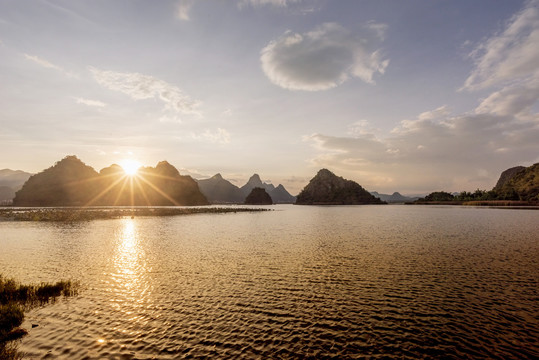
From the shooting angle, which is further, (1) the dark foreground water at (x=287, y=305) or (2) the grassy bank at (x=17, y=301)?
(2) the grassy bank at (x=17, y=301)

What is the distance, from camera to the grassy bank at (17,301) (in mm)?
15141

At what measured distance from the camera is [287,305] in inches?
822

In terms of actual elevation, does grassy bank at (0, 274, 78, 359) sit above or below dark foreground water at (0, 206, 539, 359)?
above

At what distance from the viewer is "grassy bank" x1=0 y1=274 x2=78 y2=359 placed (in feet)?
49.7

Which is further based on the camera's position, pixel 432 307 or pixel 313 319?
pixel 432 307

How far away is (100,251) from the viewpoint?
42688 millimetres

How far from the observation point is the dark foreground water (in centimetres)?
1466

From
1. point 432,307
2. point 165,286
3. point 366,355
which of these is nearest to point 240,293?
point 165,286

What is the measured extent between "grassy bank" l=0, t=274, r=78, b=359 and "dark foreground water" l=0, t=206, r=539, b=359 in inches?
27.7

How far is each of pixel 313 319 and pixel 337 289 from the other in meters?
6.98

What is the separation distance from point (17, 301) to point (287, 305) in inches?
859

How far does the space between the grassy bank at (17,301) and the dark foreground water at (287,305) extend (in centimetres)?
70

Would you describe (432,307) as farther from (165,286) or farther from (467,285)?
(165,286)

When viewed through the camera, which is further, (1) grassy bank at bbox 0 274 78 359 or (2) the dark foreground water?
(1) grassy bank at bbox 0 274 78 359
